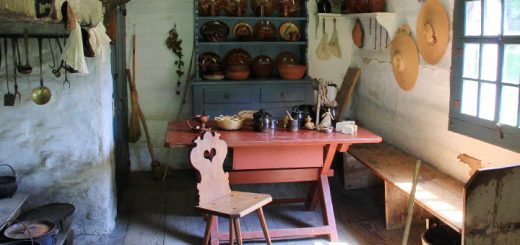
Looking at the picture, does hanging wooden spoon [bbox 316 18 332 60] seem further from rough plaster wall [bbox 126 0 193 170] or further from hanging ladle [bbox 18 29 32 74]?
hanging ladle [bbox 18 29 32 74]

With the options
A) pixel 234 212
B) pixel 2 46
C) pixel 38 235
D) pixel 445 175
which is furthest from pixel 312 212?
pixel 2 46

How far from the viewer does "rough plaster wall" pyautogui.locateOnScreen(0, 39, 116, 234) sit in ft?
11.9

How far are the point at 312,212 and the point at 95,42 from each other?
2.24 meters

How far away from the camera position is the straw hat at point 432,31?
3.92 meters

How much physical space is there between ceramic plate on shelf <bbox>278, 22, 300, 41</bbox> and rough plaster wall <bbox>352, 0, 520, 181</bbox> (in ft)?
2.42

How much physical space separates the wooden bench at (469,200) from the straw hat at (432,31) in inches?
36.4

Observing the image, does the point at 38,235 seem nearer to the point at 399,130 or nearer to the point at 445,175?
the point at 445,175

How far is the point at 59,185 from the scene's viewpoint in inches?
148

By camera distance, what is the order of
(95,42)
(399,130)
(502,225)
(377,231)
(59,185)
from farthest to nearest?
1. (399,130)
2. (377,231)
3. (59,185)
4. (95,42)
5. (502,225)

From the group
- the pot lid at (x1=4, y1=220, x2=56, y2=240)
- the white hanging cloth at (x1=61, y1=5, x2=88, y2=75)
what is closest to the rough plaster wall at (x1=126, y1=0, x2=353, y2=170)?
the white hanging cloth at (x1=61, y1=5, x2=88, y2=75)

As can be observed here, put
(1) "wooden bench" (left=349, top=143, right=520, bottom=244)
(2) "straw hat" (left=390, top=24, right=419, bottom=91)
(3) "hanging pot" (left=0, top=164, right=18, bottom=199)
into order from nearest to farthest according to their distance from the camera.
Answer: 1. (1) "wooden bench" (left=349, top=143, right=520, bottom=244)
2. (3) "hanging pot" (left=0, top=164, right=18, bottom=199)
3. (2) "straw hat" (left=390, top=24, right=419, bottom=91)

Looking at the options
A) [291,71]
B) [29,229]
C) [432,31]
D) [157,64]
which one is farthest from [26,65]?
[432,31]

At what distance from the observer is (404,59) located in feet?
15.1

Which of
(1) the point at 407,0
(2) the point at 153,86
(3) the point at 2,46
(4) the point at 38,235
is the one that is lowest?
(4) the point at 38,235
